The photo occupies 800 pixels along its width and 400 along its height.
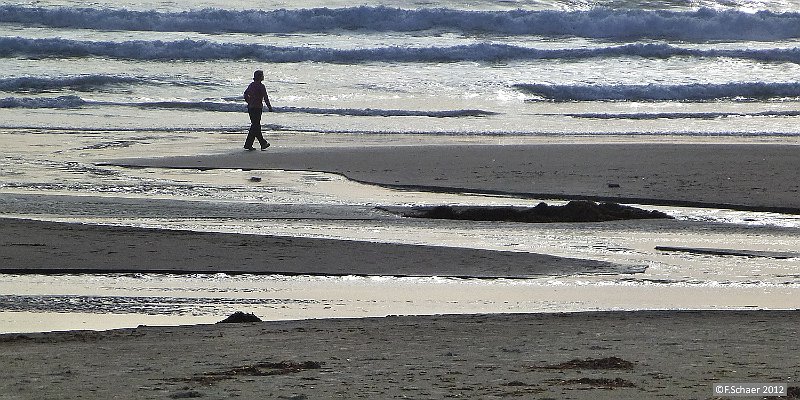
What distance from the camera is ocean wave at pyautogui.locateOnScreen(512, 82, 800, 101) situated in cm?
2756

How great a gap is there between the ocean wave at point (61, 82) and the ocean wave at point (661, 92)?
9478mm

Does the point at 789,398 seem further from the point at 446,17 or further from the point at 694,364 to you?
the point at 446,17

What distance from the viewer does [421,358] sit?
5453mm

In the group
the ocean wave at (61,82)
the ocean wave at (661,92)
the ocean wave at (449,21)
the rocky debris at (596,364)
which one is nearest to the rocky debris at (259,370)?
the rocky debris at (596,364)

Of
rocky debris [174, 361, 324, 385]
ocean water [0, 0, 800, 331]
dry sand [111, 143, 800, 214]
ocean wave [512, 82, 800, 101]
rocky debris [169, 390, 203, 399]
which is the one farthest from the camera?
ocean wave [512, 82, 800, 101]

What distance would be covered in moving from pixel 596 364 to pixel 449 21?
37.7m

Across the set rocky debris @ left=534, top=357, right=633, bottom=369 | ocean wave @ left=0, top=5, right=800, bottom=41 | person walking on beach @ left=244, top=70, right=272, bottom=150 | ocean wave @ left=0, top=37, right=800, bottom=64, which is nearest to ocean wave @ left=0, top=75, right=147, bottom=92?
ocean wave @ left=0, top=37, right=800, bottom=64

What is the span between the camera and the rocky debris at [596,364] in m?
5.20

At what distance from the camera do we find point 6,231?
9273mm

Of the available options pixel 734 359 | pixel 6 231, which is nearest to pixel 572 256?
pixel 734 359

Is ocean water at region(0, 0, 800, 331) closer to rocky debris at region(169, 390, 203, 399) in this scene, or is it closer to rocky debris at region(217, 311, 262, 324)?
rocky debris at region(217, 311, 262, 324)

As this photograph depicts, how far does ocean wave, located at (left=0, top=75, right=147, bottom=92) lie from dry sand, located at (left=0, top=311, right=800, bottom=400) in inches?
808

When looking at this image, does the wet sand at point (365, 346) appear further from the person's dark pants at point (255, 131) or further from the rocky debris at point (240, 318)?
the person's dark pants at point (255, 131)

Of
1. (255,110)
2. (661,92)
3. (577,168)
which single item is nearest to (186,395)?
(577,168)
